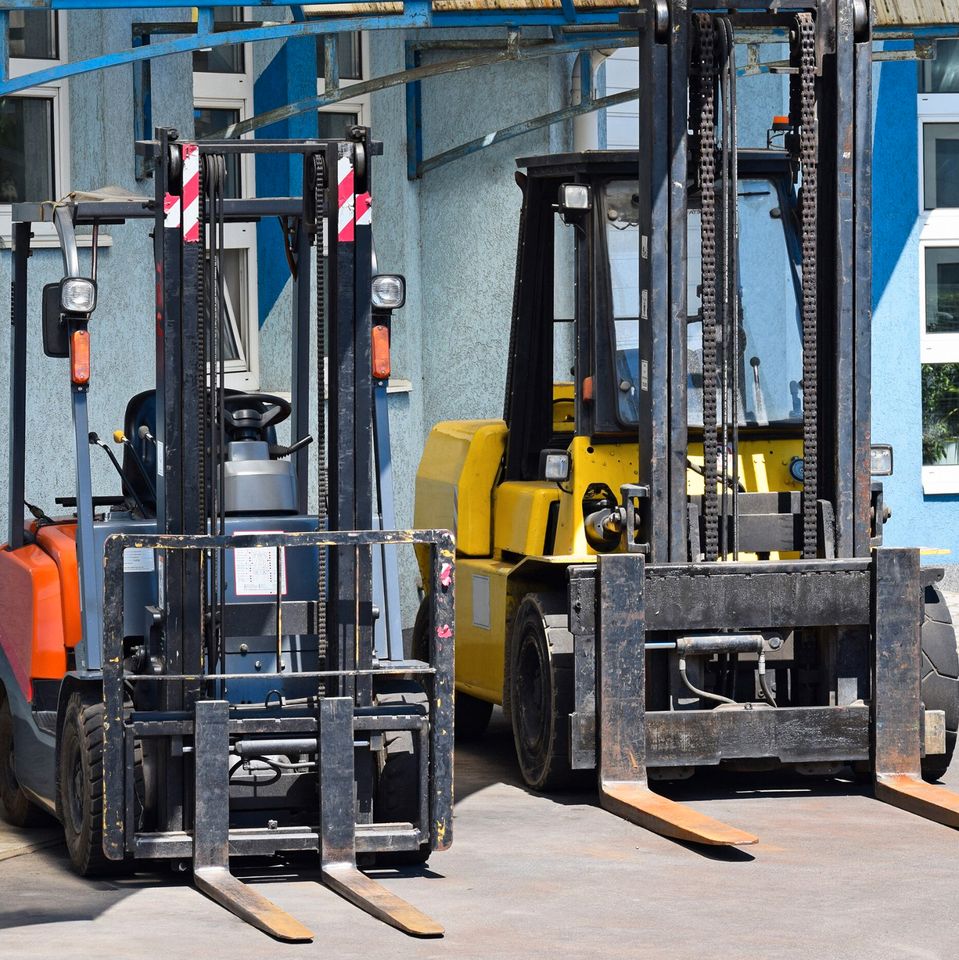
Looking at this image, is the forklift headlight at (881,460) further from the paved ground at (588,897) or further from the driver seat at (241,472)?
the driver seat at (241,472)

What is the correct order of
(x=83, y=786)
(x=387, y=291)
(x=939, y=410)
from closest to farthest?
(x=83, y=786), (x=387, y=291), (x=939, y=410)

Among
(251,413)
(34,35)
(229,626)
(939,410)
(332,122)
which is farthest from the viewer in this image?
(939,410)

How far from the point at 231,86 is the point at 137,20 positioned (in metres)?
1.56

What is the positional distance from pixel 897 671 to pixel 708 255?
182cm

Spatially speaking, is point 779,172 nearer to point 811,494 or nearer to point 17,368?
point 811,494

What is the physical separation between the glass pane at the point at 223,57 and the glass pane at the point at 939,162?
5.47 metres

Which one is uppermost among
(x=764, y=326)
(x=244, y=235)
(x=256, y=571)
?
(x=244, y=235)

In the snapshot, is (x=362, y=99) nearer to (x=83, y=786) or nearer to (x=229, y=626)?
(x=229, y=626)

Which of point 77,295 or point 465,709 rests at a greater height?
point 77,295

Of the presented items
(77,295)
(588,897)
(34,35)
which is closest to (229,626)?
(77,295)

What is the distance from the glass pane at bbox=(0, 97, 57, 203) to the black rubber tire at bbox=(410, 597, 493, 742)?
3.29m

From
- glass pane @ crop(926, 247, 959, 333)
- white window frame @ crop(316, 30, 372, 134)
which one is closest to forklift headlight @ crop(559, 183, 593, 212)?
white window frame @ crop(316, 30, 372, 134)

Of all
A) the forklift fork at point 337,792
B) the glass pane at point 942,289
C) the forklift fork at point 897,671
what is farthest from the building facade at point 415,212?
the forklift fork at point 337,792

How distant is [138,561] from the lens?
25.9 ft
